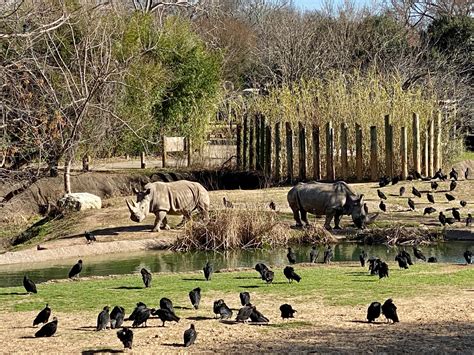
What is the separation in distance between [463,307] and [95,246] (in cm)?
1216

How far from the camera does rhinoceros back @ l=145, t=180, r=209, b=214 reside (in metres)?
25.9

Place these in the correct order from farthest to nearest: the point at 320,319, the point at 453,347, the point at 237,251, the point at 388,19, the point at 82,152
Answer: the point at 388,19
the point at 82,152
the point at 237,251
the point at 320,319
the point at 453,347

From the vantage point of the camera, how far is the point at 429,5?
7075cm

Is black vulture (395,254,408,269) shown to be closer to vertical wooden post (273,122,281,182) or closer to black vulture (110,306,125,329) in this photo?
black vulture (110,306,125,329)

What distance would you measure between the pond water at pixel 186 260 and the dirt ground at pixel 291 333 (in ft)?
21.1

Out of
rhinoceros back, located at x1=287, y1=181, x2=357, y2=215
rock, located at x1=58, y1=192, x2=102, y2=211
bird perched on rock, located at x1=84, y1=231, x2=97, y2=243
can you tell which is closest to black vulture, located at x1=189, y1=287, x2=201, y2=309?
bird perched on rock, located at x1=84, y1=231, x2=97, y2=243

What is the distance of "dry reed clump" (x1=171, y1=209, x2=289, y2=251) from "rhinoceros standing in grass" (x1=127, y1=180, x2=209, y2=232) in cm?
223

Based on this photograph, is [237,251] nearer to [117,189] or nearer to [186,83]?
[117,189]

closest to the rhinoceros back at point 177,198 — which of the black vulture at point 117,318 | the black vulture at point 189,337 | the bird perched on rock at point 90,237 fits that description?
the bird perched on rock at point 90,237

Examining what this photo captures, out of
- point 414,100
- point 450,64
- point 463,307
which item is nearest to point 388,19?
point 450,64

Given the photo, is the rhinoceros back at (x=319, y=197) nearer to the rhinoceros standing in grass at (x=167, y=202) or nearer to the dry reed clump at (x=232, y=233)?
the dry reed clump at (x=232, y=233)

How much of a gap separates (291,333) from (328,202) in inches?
537

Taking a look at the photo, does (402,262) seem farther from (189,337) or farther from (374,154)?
(374,154)

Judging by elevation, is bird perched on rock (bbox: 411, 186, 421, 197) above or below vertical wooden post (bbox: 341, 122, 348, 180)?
below
